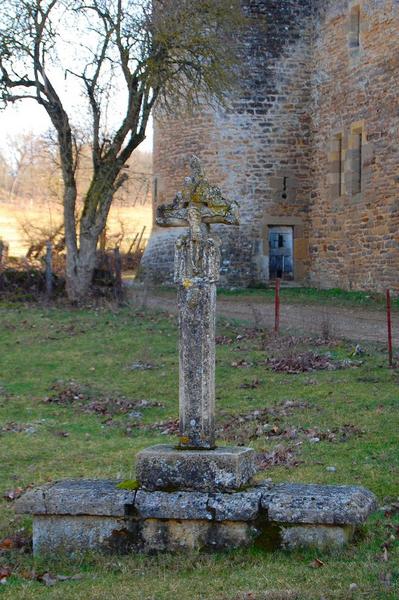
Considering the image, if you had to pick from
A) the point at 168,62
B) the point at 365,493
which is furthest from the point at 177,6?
the point at 365,493

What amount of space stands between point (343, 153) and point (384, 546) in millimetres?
18910

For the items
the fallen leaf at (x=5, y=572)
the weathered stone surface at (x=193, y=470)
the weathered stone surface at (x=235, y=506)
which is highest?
the weathered stone surface at (x=193, y=470)

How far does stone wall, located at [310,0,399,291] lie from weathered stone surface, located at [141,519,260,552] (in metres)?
15.9

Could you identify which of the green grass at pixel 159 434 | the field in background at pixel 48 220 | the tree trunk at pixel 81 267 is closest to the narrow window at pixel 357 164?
the tree trunk at pixel 81 267

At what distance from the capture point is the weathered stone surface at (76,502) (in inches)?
265

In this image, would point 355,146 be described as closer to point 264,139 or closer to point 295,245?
point 264,139

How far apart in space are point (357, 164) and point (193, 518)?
18325 mm

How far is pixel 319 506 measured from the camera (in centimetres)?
649

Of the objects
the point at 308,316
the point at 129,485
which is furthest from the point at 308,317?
the point at 129,485

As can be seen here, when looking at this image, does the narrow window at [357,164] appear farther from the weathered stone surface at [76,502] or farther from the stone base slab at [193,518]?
the weathered stone surface at [76,502]

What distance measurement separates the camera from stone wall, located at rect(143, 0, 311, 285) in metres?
25.8

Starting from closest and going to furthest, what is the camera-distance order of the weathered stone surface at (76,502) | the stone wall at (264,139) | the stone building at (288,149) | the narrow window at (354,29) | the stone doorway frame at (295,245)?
1. the weathered stone surface at (76,502)
2. the narrow window at (354,29)
3. the stone building at (288,149)
4. the stone wall at (264,139)
5. the stone doorway frame at (295,245)

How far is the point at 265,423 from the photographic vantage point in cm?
1098

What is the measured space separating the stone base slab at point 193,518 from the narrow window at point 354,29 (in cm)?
1861
